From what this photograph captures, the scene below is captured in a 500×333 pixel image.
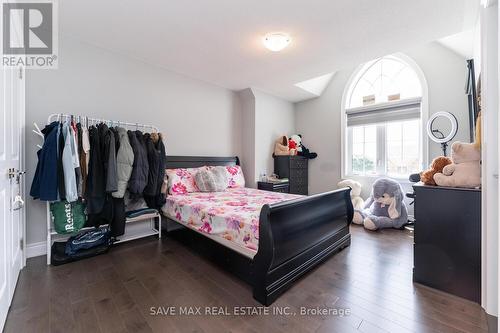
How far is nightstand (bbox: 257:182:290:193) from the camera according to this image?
13.1 feet

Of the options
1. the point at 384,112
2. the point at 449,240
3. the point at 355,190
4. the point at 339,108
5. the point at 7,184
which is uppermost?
the point at 339,108

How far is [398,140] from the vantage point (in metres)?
3.93

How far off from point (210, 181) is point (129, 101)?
1.58 metres

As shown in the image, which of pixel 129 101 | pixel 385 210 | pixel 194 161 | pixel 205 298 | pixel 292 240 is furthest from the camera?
pixel 194 161

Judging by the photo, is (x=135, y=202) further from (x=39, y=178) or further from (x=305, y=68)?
(x=305, y=68)

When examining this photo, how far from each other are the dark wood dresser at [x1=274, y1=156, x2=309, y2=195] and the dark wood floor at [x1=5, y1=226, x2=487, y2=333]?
220cm

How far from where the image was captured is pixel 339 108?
→ 4496 millimetres

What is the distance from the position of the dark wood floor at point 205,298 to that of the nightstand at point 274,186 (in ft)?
5.93

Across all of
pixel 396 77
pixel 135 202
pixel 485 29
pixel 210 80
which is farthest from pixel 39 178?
pixel 396 77

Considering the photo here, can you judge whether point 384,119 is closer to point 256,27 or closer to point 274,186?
point 274,186

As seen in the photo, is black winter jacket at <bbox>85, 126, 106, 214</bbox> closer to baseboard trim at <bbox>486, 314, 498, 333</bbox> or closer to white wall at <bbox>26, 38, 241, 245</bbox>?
white wall at <bbox>26, 38, 241, 245</bbox>

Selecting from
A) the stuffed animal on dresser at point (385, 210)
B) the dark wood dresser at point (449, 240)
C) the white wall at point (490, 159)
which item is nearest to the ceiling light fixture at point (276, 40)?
the white wall at point (490, 159)

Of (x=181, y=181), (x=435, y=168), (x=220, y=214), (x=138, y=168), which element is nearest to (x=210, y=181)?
(x=181, y=181)

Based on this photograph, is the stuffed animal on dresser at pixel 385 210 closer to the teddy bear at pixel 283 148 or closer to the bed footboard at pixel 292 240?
the bed footboard at pixel 292 240
